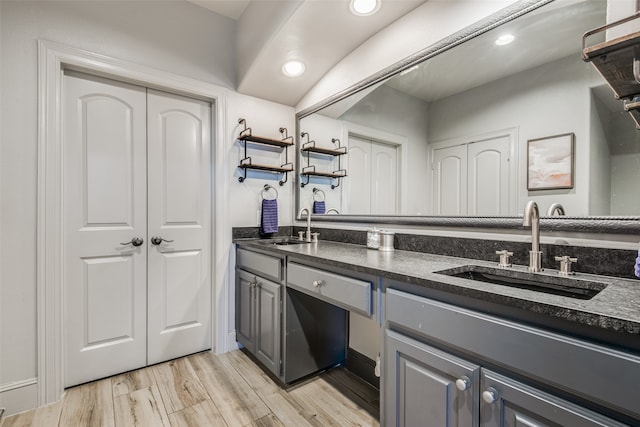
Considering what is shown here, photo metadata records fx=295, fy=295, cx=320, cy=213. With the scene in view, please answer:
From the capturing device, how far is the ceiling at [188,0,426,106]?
176 centimetres

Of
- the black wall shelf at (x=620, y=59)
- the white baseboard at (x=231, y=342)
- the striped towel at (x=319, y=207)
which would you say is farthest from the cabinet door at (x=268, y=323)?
the black wall shelf at (x=620, y=59)

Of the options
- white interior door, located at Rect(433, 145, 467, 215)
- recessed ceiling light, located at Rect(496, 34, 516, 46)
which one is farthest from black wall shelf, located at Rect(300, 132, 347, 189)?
recessed ceiling light, located at Rect(496, 34, 516, 46)

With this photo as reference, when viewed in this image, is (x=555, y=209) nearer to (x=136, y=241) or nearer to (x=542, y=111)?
(x=542, y=111)

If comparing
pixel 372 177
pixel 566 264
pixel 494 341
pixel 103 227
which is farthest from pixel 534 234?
pixel 103 227

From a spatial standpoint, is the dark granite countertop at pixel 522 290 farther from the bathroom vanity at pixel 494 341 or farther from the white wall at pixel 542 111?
the white wall at pixel 542 111

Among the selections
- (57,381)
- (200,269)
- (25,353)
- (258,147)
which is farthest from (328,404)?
(258,147)

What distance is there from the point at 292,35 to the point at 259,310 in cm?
183

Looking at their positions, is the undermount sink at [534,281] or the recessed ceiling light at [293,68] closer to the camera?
the undermount sink at [534,281]

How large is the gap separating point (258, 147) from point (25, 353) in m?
1.94

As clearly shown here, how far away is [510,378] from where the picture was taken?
2.71 ft

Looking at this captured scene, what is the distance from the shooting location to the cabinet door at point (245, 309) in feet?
6.85

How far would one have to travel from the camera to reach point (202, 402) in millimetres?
1709

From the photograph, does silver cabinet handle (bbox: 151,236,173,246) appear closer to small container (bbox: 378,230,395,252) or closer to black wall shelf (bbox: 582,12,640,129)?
small container (bbox: 378,230,395,252)

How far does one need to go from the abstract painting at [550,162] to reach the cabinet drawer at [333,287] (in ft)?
2.81
